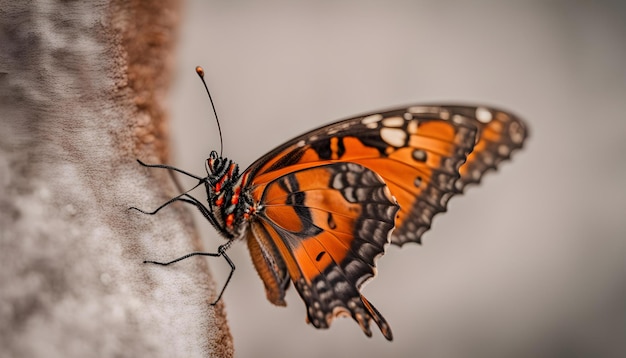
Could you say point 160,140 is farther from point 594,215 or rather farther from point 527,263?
point 594,215

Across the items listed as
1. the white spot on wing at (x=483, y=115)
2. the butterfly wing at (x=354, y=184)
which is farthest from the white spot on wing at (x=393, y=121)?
the white spot on wing at (x=483, y=115)

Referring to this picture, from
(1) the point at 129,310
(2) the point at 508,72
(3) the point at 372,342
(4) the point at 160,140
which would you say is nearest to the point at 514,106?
(2) the point at 508,72

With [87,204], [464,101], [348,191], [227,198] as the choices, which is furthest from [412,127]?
[464,101]

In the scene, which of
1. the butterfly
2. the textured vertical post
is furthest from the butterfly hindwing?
the textured vertical post

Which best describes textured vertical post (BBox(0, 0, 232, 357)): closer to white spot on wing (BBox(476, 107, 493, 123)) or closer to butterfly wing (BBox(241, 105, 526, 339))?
butterfly wing (BBox(241, 105, 526, 339))

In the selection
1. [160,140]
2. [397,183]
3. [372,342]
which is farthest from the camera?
[372,342]

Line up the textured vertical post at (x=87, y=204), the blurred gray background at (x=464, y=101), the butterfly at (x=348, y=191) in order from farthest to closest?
the blurred gray background at (x=464, y=101), the butterfly at (x=348, y=191), the textured vertical post at (x=87, y=204)

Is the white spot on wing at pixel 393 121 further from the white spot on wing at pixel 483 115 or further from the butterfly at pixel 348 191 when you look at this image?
the white spot on wing at pixel 483 115

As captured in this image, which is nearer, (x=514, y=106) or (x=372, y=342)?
(x=372, y=342)
